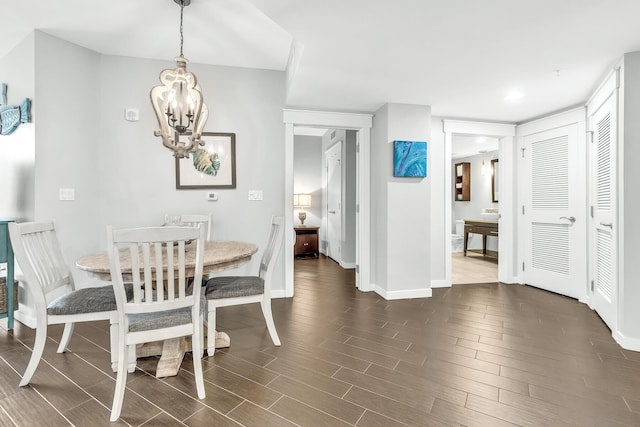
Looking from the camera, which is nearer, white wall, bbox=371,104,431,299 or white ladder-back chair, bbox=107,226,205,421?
white ladder-back chair, bbox=107,226,205,421

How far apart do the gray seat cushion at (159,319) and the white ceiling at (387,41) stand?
1.76 m

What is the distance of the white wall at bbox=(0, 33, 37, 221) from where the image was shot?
2.81 metres

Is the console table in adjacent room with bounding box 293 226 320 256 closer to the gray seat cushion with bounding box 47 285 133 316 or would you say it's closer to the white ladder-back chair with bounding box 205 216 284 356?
the white ladder-back chair with bounding box 205 216 284 356

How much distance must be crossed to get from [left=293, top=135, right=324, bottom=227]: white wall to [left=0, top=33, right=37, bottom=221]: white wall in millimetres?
4358

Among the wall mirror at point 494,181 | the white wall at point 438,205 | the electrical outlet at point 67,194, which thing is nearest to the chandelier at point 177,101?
the electrical outlet at point 67,194

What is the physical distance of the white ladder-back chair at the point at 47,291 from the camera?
1.78 metres

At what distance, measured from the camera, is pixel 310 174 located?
679 centimetres

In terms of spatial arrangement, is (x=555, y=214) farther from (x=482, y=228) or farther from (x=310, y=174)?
(x=310, y=174)

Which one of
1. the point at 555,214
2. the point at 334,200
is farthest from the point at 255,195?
the point at 555,214

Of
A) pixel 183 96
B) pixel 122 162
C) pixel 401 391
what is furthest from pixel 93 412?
pixel 122 162

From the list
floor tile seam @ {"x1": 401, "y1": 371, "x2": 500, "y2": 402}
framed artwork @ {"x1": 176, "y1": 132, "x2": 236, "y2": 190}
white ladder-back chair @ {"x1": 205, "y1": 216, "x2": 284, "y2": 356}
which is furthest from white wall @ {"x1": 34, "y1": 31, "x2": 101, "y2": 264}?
floor tile seam @ {"x1": 401, "y1": 371, "x2": 500, "y2": 402}

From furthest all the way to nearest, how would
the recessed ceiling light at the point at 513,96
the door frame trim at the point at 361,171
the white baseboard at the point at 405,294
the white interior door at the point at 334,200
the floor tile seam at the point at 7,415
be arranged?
the white interior door at the point at 334,200 < the door frame trim at the point at 361,171 < the white baseboard at the point at 405,294 < the recessed ceiling light at the point at 513,96 < the floor tile seam at the point at 7,415

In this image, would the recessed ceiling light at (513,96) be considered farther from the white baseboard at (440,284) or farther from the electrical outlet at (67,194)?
the electrical outlet at (67,194)

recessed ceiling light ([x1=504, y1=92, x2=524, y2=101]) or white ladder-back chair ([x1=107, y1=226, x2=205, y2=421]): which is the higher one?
recessed ceiling light ([x1=504, y1=92, x2=524, y2=101])
